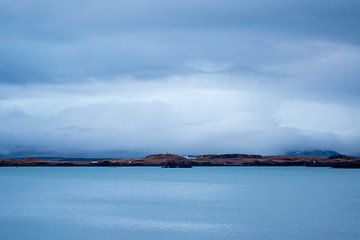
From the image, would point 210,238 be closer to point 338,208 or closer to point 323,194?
point 338,208

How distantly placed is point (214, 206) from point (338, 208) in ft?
43.0

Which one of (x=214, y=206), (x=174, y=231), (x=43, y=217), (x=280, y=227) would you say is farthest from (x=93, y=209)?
(x=280, y=227)

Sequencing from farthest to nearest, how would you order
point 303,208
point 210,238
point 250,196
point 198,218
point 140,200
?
point 250,196 < point 140,200 < point 303,208 < point 198,218 < point 210,238

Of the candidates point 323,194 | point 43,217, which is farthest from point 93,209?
point 323,194

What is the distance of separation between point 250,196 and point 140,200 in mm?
15616

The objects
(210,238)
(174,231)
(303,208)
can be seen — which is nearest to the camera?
(210,238)

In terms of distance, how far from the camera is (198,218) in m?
53.1

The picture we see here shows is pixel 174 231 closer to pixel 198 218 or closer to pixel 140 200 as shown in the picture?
pixel 198 218

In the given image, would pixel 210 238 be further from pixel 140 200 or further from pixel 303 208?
pixel 140 200

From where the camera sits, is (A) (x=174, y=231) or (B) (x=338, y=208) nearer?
(A) (x=174, y=231)

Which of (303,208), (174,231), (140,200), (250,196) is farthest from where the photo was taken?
(250,196)

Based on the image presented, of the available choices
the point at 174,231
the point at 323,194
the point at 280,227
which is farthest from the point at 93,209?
the point at 323,194

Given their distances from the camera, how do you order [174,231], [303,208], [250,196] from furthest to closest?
[250,196] < [303,208] < [174,231]

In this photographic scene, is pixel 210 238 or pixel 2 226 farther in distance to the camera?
pixel 2 226
